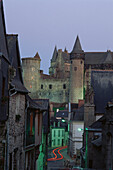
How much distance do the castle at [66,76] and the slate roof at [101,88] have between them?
78967mm

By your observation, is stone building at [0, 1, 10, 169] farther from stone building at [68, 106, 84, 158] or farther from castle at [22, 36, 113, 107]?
castle at [22, 36, 113, 107]

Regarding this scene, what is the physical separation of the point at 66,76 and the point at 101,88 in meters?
95.2

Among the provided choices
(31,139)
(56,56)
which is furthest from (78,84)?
(31,139)

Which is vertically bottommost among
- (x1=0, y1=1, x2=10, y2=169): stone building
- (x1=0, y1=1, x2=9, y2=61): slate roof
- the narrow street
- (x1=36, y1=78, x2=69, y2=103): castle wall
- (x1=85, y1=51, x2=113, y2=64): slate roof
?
the narrow street

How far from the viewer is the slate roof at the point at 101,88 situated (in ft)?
122

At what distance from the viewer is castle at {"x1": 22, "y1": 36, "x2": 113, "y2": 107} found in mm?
118688

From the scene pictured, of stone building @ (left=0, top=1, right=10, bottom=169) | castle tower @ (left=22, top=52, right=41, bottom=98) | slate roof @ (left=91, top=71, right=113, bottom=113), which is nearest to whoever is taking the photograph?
stone building @ (left=0, top=1, right=10, bottom=169)

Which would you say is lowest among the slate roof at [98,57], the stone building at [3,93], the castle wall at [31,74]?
the stone building at [3,93]

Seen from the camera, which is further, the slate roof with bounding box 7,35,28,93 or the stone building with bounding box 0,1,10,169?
the slate roof with bounding box 7,35,28,93

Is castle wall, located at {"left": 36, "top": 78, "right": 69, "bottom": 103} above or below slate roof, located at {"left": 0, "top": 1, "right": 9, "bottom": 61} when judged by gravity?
above

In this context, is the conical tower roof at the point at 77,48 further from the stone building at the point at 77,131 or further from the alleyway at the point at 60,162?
the stone building at the point at 77,131

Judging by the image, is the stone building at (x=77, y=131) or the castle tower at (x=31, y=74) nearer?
the stone building at (x=77, y=131)

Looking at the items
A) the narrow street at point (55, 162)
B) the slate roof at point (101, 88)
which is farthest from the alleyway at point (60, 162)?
the slate roof at point (101, 88)

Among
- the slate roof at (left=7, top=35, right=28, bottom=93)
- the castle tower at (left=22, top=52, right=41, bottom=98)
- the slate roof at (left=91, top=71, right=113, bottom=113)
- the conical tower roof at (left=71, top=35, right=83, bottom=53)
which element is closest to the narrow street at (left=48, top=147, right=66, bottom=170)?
the slate roof at (left=91, top=71, right=113, bottom=113)
